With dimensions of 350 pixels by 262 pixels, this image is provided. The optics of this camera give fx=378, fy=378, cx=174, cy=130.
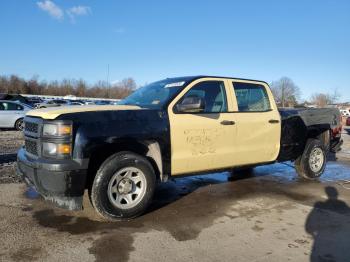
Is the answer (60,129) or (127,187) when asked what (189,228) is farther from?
(60,129)

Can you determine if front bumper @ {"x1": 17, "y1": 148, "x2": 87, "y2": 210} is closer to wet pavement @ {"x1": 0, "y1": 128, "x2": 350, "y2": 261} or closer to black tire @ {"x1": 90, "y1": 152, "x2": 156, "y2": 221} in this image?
black tire @ {"x1": 90, "y1": 152, "x2": 156, "y2": 221}

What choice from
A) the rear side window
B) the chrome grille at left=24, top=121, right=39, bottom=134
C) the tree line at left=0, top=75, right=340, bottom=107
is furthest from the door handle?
the tree line at left=0, top=75, right=340, bottom=107

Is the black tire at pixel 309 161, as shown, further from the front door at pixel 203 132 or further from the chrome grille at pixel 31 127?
the chrome grille at pixel 31 127

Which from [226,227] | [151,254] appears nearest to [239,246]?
[226,227]

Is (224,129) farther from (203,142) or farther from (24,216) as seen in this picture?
(24,216)

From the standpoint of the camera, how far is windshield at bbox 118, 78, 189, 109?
5.54m

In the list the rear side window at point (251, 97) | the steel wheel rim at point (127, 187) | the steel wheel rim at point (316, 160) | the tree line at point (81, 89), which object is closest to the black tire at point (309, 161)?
the steel wheel rim at point (316, 160)

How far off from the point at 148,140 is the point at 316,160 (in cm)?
438

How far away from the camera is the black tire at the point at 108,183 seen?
15.3 ft

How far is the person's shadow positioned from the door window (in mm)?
2092

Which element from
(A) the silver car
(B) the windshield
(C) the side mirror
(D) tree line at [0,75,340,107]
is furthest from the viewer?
(D) tree line at [0,75,340,107]

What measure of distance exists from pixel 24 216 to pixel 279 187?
446 centimetres

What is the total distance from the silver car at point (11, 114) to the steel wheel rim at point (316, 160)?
1391cm

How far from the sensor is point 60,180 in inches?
174
